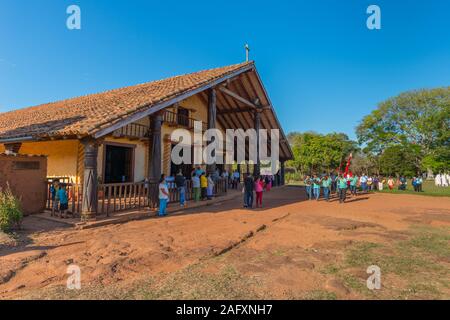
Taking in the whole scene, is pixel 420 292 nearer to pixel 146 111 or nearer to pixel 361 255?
pixel 361 255

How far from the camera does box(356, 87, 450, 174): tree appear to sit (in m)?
29.3

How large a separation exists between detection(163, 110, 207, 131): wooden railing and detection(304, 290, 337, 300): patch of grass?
36.1ft

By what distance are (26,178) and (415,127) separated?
3914 cm

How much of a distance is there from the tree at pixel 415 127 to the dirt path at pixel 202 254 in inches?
1123

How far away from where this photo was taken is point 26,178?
755 cm

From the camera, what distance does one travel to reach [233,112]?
1656 centimetres

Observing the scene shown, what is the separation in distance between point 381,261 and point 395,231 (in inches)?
116

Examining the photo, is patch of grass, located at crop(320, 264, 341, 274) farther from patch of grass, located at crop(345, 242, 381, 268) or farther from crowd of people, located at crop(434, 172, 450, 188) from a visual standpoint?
crowd of people, located at crop(434, 172, 450, 188)

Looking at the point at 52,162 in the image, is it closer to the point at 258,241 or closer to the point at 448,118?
the point at 258,241

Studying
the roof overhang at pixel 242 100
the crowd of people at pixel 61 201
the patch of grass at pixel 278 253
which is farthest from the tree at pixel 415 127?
the crowd of people at pixel 61 201

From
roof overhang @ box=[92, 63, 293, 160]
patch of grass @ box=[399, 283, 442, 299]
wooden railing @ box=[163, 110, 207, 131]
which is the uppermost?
roof overhang @ box=[92, 63, 293, 160]

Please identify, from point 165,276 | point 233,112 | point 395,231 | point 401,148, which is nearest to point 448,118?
point 401,148

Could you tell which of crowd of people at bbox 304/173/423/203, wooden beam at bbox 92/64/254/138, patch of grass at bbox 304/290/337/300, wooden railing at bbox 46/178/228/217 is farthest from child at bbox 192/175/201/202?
patch of grass at bbox 304/290/337/300

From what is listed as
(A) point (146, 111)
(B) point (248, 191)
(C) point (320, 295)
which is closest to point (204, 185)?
(B) point (248, 191)
